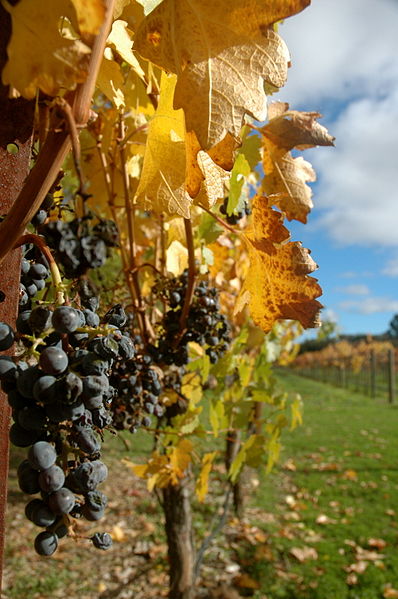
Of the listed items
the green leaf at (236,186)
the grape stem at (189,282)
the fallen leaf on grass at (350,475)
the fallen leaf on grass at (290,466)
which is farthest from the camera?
the fallen leaf on grass at (290,466)

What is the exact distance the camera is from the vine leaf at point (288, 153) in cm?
129

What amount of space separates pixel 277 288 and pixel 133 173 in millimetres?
1024

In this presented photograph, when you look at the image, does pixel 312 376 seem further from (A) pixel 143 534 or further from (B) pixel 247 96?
(B) pixel 247 96

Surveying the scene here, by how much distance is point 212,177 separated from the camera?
3.13 feet

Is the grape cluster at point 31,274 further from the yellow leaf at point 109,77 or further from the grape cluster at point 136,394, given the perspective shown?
the grape cluster at point 136,394

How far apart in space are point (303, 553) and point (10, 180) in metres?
6.05

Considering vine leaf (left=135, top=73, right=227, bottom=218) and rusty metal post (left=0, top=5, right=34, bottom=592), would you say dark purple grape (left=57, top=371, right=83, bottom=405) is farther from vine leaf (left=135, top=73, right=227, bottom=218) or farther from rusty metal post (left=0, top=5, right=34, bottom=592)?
vine leaf (left=135, top=73, right=227, bottom=218)

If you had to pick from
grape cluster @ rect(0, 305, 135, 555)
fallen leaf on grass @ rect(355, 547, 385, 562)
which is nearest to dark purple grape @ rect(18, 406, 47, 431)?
grape cluster @ rect(0, 305, 135, 555)

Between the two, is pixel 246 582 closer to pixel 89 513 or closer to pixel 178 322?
pixel 178 322

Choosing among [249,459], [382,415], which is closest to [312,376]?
[382,415]

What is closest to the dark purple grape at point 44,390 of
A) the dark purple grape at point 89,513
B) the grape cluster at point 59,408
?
the grape cluster at point 59,408

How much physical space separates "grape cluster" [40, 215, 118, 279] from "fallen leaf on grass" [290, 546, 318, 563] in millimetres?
5948

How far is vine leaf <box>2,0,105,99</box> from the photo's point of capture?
548mm

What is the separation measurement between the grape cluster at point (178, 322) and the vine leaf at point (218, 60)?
977mm
